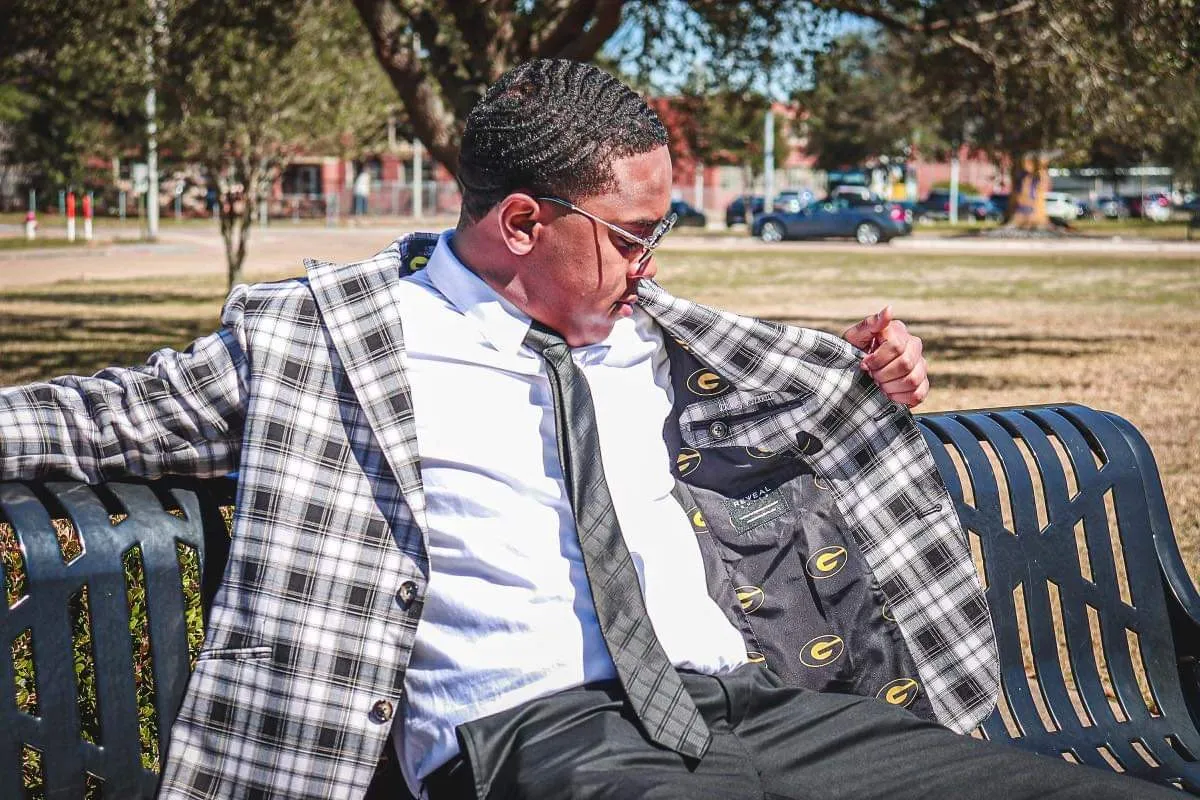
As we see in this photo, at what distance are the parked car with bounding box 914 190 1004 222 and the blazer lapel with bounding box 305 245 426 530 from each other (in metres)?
64.1

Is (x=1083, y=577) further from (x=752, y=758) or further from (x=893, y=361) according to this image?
(x=752, y=758)

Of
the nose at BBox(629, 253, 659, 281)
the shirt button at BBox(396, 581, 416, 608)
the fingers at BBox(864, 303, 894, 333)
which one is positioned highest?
the nose at BBox(629, 253, 659, 281)

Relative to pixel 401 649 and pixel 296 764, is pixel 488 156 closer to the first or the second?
pixel 401 649

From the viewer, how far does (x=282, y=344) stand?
2455mm

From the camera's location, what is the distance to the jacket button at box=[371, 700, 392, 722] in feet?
7.61

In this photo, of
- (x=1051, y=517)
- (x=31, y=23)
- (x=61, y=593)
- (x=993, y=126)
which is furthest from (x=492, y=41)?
(x=61, y=593)

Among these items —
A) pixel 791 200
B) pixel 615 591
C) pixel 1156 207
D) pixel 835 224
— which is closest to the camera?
pixel 615 591

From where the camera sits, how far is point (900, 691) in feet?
9.57

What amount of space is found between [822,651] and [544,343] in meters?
0.87

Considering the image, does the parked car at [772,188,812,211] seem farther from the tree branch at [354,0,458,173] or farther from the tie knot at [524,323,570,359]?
the tie knot at [524,323,570,359]

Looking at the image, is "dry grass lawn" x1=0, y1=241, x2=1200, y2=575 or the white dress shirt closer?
the white dress shirt

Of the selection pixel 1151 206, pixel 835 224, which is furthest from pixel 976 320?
pixel 1151 206

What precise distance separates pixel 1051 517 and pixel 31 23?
421 inches

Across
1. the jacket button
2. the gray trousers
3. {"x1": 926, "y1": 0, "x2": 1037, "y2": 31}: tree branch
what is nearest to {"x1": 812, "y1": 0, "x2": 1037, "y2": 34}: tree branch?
{"x1": 926, "y1": 0, "x2": 1037, "y2": 31}: tree branch
